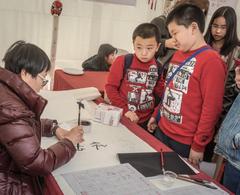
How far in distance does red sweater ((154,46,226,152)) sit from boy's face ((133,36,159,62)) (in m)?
0.23

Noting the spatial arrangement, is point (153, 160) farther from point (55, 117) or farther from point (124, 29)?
point (124, 29)

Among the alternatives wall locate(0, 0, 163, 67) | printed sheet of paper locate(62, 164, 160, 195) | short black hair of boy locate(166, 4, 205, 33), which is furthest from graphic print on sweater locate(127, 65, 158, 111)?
wall locate(0, 0, 163, 67)

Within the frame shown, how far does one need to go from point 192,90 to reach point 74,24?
2589mm

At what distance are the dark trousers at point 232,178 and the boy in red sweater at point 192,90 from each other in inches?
6.5

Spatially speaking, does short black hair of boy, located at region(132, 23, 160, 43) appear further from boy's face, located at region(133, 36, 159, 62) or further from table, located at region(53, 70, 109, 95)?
table, located at region(53, 70, 109, 95)

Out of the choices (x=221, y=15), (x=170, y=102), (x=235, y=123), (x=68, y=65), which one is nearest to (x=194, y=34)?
(x=170, y=102)

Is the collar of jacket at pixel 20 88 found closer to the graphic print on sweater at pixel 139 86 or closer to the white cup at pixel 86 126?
the white cup at pixel 86 126

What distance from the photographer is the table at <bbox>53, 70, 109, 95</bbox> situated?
2.46 metres

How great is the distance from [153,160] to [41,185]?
18.2 inches

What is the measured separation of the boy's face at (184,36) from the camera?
1.61 meters

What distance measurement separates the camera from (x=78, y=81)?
2543 millimetres

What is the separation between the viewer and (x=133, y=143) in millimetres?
1479

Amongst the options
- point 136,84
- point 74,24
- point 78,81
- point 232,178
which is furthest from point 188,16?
point 74,24

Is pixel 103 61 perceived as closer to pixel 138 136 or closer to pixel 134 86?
pixel 134 86
